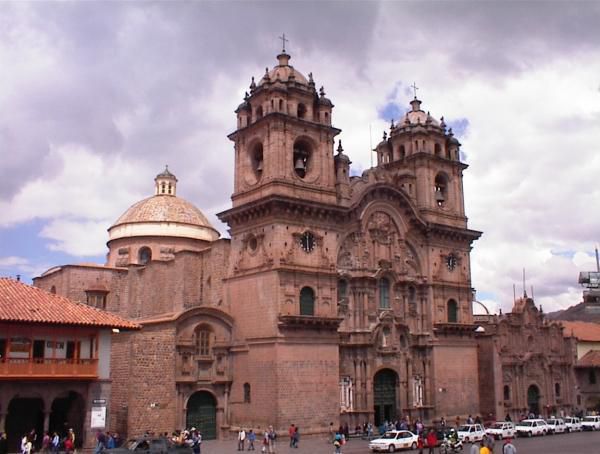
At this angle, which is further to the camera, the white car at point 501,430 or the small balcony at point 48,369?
the white car at point 501,430

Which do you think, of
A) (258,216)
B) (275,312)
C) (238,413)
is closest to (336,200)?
(258,216)

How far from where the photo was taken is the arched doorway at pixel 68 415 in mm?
33781

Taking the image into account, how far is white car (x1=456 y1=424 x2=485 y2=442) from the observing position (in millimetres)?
39156

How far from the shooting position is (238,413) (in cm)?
3997

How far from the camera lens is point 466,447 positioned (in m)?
36.7

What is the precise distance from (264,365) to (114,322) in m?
9.35

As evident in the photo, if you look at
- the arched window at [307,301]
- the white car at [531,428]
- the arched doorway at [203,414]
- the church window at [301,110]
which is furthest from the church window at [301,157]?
the white car at [531,428]

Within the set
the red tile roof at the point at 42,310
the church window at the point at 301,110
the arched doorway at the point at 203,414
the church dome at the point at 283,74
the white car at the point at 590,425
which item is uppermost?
the church dome at the point at 283,74

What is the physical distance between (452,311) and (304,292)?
13.8m

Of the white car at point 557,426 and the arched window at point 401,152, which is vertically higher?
the arched window at point 401,152

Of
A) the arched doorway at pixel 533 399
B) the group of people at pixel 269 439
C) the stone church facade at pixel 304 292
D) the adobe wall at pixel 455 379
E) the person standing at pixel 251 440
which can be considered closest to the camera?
the group of people at pixel 269 439

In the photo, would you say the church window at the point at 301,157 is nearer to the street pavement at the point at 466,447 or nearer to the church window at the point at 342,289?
the church window at the point at 342,289

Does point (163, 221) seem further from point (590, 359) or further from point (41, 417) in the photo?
point (590, 359)

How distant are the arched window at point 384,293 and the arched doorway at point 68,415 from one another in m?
19.6
